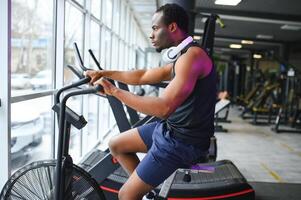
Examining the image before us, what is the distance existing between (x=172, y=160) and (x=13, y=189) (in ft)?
2.74

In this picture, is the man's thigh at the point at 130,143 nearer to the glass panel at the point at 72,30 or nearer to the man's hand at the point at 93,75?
the man's hand at the point at 93,75

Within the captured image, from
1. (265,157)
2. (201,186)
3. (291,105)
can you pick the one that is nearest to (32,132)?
(201,186)

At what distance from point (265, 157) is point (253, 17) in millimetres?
2717

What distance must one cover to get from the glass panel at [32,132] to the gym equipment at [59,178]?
109 cm

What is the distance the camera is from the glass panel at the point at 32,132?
2975 millimetres

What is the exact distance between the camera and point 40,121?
11.9 feet

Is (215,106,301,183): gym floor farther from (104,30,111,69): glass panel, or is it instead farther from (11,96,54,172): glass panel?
(104,30,111,69): glass panel

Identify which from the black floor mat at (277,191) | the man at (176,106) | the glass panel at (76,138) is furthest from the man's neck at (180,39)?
the glass panel at (76,138)

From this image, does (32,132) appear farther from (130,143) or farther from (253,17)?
(253,17)

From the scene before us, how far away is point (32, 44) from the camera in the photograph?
3230mm

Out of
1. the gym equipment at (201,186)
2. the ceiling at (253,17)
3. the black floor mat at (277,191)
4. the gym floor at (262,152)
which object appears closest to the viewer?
the gym equipment at (201,186)

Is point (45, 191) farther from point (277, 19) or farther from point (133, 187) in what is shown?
point (277, 19)

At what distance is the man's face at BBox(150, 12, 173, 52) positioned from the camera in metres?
1.64

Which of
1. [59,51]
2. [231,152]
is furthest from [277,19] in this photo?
[59,51]
